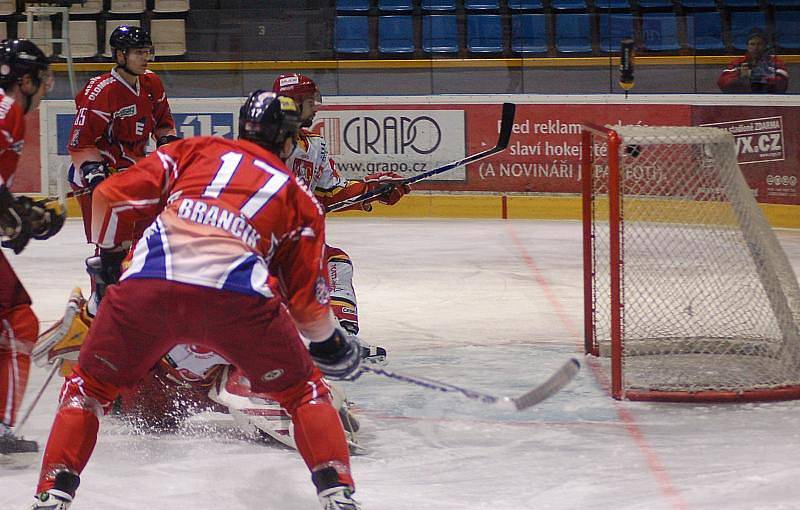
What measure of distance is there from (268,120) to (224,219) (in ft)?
0.94

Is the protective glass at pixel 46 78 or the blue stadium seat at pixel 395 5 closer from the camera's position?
the protective glass at pixel 46 78

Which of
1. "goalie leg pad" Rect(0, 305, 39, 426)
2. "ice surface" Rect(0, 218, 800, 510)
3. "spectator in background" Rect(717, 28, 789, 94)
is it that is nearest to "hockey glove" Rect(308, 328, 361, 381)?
"ice surface" Rect(0, 218, 800, 510)

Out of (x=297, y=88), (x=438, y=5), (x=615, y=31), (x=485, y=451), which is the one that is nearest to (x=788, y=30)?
(x=615, y=31)

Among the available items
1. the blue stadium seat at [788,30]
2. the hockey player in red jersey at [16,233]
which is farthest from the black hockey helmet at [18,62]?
the blue stadium seat at [788,30]

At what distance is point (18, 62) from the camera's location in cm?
339

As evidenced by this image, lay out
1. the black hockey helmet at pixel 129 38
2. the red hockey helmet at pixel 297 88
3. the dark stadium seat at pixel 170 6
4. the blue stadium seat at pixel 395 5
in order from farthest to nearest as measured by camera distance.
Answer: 1. the dark stadium seat at pixel 170 6
2. the blue stadium seat at pixel 395 5
3. the black hockey helmet at pixel 129 38
4. the red hockey helmet at pixel 297 88

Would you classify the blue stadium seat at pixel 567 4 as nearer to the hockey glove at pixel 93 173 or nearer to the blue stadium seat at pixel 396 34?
the blue stadium seat at pixel 396 34

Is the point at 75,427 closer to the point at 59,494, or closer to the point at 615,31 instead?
the point at 59,494

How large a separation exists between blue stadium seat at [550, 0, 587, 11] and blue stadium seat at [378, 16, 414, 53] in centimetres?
128

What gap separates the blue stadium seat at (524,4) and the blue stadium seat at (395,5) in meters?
0.92

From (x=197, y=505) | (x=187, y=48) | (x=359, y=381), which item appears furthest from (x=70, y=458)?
(x=187, y=48)

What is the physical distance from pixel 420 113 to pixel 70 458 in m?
7.11

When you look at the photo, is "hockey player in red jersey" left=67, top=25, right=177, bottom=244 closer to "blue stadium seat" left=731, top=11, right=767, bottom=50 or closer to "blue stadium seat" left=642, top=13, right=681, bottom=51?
"blue stadium seat" left=642, top=13, right=681, bottom=51

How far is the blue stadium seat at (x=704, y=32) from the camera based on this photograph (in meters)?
9.44
